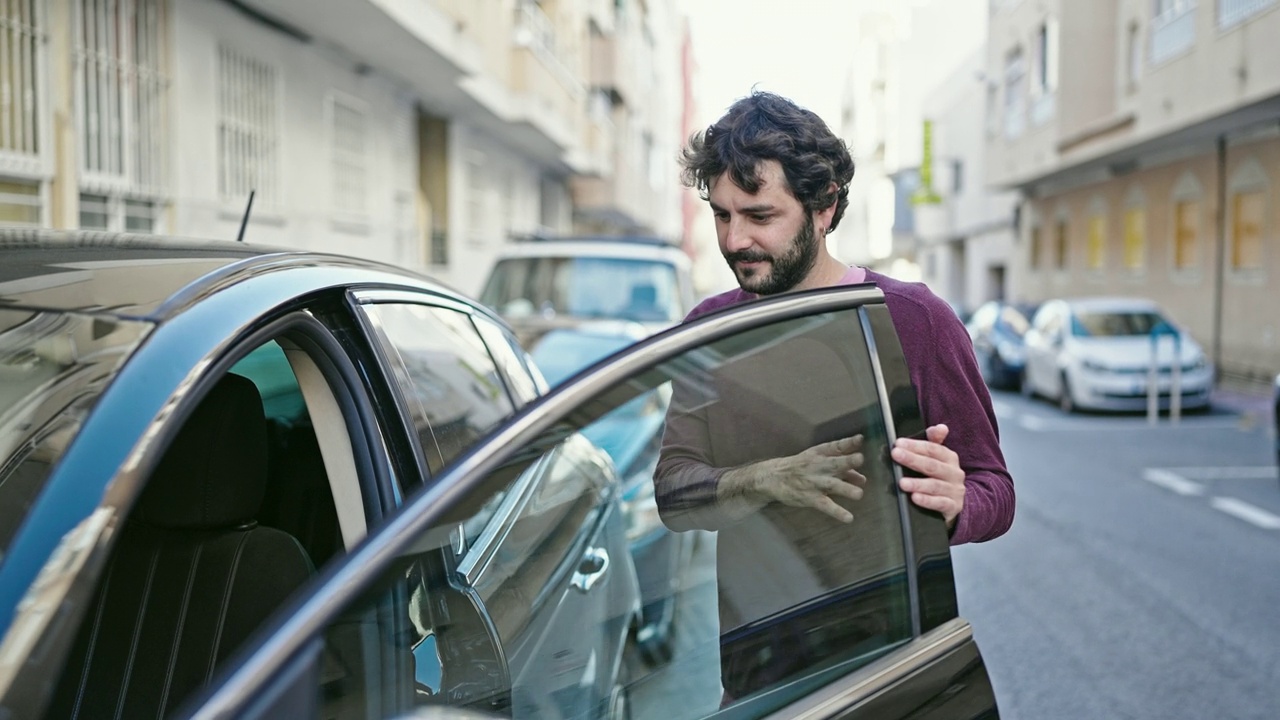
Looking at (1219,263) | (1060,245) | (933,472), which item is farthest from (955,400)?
(1060,245)

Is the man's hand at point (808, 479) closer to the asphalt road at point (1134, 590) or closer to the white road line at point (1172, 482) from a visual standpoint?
the asphalt road at point (1134, 590)

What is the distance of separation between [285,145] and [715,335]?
414 inches

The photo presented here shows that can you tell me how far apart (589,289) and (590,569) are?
22.8 ft

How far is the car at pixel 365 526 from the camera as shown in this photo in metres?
1.30

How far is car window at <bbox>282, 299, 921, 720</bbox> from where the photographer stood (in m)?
1.62

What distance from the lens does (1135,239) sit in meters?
24.1

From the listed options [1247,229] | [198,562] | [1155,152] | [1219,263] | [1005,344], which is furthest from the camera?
[1155,152]

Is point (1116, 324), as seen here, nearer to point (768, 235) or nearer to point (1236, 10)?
point (1236, 10)

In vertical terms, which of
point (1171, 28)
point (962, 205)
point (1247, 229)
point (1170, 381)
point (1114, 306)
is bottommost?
point (1170, 381)

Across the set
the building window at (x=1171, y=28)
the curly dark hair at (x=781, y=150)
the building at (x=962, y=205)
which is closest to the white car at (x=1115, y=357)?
the building window at (x=1171, y=28)

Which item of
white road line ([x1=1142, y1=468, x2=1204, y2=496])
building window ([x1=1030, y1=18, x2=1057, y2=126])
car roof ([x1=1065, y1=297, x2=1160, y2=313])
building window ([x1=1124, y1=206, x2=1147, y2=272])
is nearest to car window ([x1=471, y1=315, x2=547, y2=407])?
white road line ([x1=1142, y1=468, x2=1204, y2=496])

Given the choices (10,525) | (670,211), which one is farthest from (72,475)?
(670,211)

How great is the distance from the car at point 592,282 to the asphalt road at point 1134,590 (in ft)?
10.1

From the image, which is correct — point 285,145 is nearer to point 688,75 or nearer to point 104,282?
point 104,282
